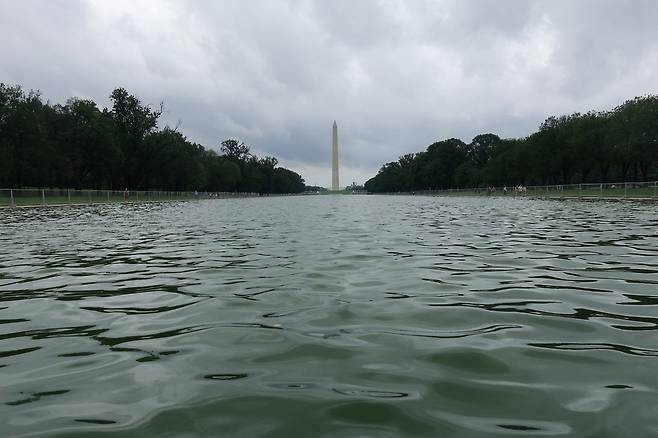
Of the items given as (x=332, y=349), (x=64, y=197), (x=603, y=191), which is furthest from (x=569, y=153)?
(x=332, y=349)

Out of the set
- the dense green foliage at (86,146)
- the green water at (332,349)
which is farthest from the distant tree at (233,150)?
the green water at (332,349)

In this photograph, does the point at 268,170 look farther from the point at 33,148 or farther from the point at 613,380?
the point at 613,380

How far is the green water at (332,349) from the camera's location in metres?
3.00

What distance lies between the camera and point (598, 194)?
1960 inches

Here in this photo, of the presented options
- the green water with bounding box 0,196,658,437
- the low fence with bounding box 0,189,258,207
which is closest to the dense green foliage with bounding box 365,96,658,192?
the low fence with bounding box 0,189,258,207

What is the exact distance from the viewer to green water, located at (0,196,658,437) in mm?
3002

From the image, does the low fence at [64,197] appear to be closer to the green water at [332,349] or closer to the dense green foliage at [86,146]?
the dense green foliage at [86,146]

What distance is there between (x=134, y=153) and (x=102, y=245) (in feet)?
264

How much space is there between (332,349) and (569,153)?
90351 mm

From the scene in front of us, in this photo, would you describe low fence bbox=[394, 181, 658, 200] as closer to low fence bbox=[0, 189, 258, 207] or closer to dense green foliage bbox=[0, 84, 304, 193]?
low fence bbox=[0, 189, 258, 207]

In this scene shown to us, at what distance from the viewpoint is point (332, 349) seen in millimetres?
4266

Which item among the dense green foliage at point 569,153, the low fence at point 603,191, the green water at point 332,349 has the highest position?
the dense green foliage at point 569,153

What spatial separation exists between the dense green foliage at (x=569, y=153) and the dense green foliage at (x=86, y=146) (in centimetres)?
6723

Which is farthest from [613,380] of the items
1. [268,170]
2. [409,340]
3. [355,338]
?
[268,170]
